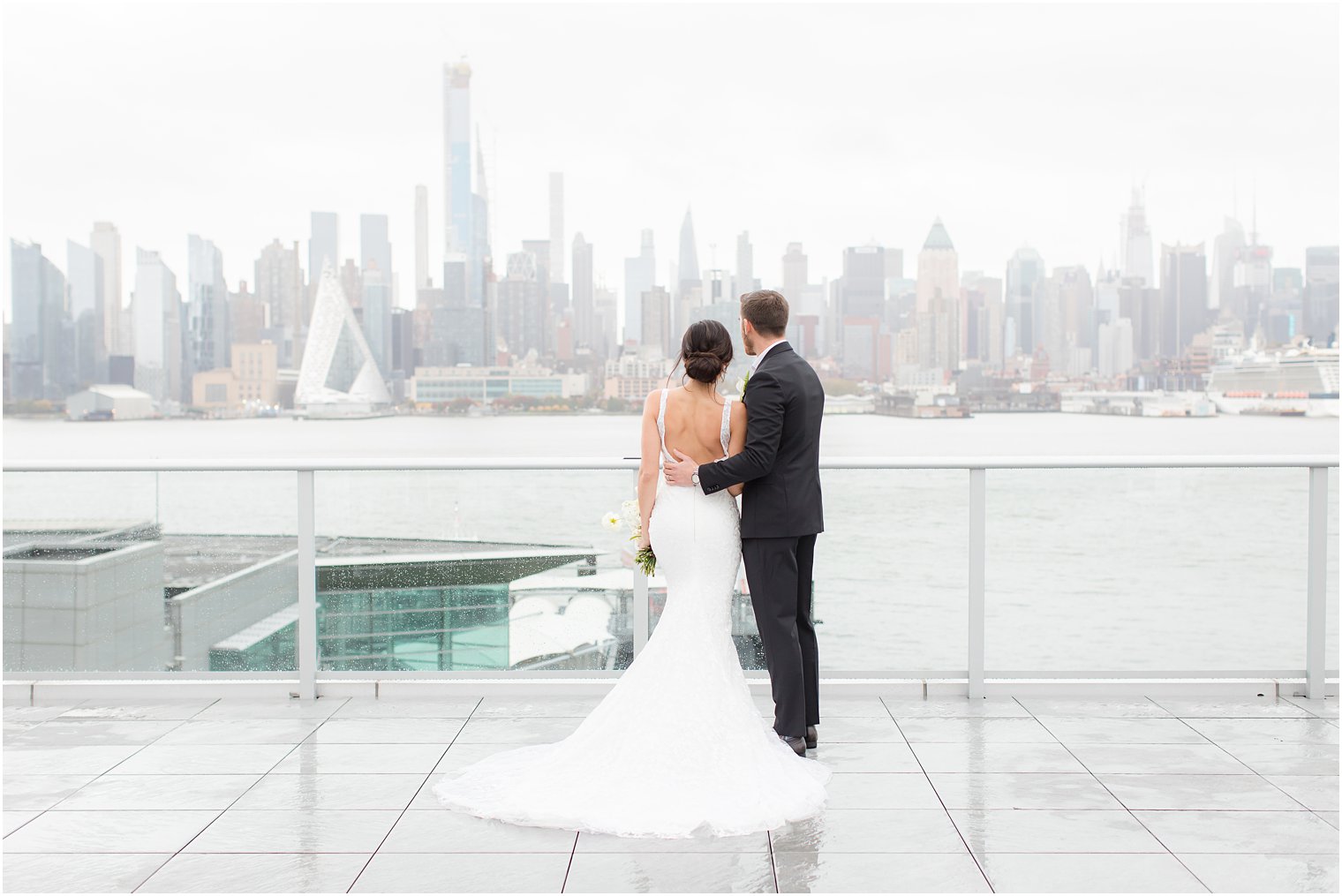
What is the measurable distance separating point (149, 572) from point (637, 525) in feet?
7.96

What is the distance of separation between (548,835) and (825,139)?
57239 mm

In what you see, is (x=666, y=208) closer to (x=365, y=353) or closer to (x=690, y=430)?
(x=365, y=353)

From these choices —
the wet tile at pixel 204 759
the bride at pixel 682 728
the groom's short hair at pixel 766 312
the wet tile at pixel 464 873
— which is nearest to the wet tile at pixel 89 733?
the wet tile at pixel 204 759

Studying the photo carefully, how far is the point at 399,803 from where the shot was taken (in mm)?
3684

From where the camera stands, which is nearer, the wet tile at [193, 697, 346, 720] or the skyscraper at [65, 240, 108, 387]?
the wet tile at [193, 697, 346, 720]

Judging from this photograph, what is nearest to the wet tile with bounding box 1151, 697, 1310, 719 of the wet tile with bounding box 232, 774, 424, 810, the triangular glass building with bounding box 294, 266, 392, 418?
the wet tile with bounding box 232, 774, 424, 810

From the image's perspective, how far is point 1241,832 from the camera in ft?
11.2

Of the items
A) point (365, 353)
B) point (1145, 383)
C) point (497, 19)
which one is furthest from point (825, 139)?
point (1145, 383)

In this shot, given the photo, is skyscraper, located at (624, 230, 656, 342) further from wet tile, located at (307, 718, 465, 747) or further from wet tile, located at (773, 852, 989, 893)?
wet tile, located at (773, 852, 989, 893)

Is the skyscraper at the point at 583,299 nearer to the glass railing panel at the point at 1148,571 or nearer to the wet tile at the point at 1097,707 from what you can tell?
the glass railing panel at the point at 1148,571

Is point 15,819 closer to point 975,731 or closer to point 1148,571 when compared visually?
point 975,731

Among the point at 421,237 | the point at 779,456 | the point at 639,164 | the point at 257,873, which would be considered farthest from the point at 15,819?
the point at 639,164

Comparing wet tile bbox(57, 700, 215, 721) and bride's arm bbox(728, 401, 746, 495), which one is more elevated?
bride's arm bbox(728, 401, 746, 495)

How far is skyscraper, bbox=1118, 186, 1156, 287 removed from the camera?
3749 centimetres
